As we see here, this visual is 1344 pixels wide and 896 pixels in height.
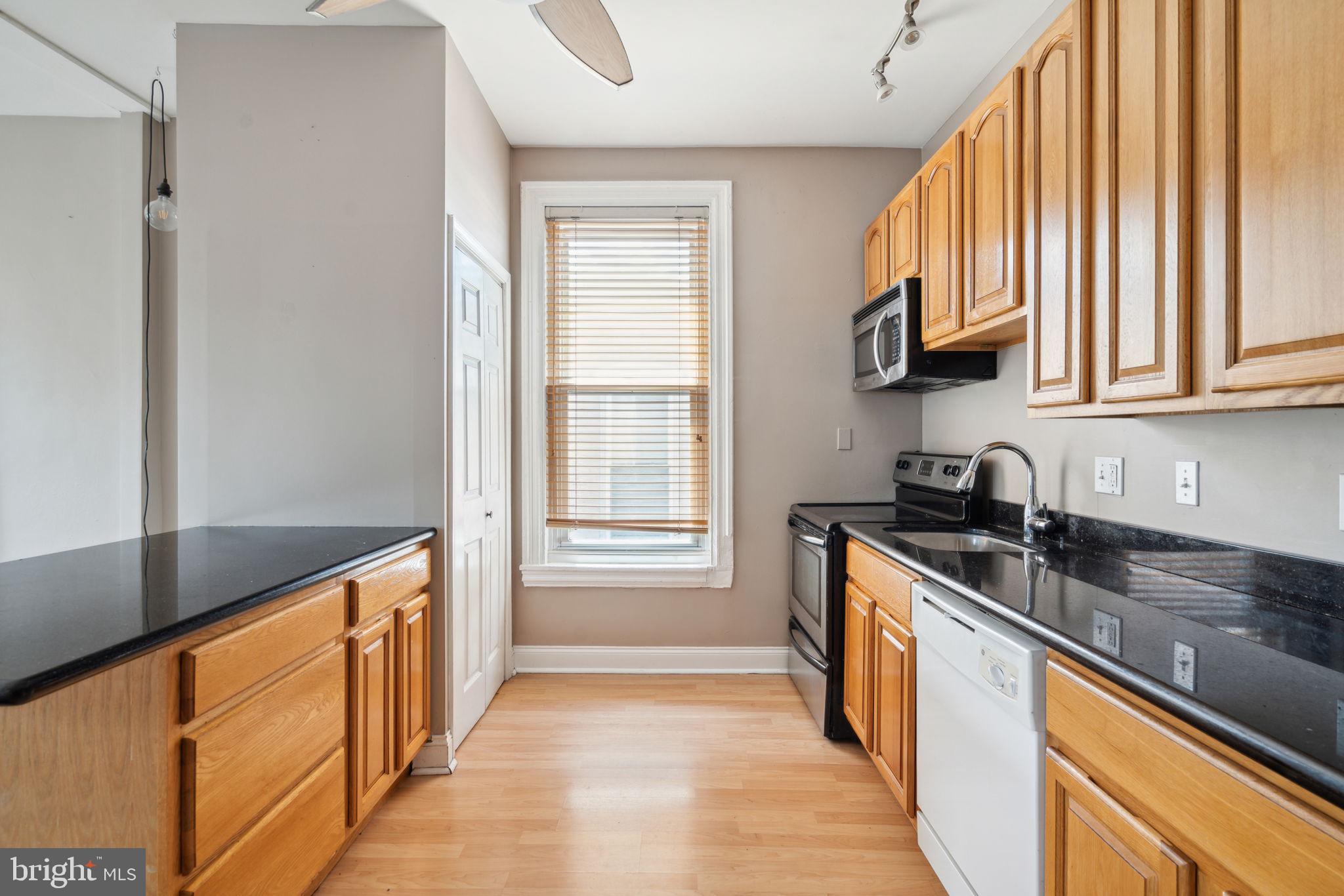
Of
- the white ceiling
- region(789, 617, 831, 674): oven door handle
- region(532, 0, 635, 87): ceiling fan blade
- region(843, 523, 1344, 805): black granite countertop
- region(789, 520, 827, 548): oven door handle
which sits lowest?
region(789, 617, 831, 674): oven door handle

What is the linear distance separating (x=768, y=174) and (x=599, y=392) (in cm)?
147

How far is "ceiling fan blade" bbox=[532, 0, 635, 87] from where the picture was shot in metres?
1.53

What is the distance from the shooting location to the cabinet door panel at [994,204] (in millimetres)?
1700

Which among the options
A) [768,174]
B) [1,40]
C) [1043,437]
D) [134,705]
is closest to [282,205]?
[1,40]

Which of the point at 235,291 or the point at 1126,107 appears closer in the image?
the point at 1126,107

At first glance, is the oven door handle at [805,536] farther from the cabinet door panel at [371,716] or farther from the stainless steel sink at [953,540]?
the cabinet door panel at [371,716]

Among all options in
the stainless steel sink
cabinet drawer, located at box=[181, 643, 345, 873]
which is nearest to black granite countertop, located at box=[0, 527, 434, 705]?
cabinet drawer, located at box=[181, 643, 345, 873]

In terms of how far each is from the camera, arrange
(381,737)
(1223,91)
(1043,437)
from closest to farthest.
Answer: (1223,91), (381,737), (1043,437)

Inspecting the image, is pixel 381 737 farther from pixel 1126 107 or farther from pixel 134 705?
pixel 1126 107

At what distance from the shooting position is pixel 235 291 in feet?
7.08

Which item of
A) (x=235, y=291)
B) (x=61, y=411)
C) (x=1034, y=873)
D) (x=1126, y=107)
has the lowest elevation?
(x=1034, y=873)

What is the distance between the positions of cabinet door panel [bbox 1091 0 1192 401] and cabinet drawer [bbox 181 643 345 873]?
2.02 metres

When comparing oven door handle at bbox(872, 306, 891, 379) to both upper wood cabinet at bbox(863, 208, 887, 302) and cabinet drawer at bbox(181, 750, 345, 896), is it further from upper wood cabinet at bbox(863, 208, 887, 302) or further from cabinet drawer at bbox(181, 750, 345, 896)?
cabinet drawer at bbox(181, 750, 345, 896)

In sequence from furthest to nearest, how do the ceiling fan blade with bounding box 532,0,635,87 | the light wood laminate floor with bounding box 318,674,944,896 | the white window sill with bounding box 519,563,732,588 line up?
the white window sill with bounding box 519,563,732,588 < the light wood laminate floor with bounding box 318,674,944,896 < the ceiling fan blade with bounding box 532,0,635,87
